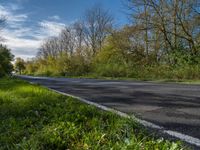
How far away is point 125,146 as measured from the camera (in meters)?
2.99

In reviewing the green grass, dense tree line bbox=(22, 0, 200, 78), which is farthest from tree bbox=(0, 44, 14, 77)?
the green grass

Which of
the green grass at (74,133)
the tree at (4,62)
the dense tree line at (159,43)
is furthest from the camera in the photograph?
the tree at (4,62)

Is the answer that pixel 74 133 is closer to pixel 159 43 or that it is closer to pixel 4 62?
pixel 159 43

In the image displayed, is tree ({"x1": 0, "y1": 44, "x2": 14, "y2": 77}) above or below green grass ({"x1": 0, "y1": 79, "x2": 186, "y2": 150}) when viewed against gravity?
above

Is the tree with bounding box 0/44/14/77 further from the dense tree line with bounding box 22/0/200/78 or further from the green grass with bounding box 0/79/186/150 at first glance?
the green grass with bounding box 0/79/186/150

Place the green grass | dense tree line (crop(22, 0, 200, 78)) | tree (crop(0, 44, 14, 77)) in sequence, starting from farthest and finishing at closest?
tree (crop(0, 44, 14, 77)) → dense tree line (crop(22, 0, 200, 78)) → the green grass

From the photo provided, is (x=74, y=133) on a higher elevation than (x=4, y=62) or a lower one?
lower

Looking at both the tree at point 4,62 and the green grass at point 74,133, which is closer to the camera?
the green grass at point 74,133

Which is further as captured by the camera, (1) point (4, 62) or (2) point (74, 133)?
(1) point (4, 62)

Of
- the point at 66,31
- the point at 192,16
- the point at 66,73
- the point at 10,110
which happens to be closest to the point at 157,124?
the point at 10,110

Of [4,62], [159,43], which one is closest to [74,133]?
[159,43]

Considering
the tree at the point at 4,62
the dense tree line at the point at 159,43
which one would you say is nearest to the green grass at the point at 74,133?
the dense tree line at the point at 159,43

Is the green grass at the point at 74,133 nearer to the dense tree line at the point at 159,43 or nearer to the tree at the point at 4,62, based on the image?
the dense tree line at the point at 159,43

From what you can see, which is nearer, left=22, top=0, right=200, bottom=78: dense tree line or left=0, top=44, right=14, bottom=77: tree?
left=22, top=0, right=200, bottom=78: dense tree line
